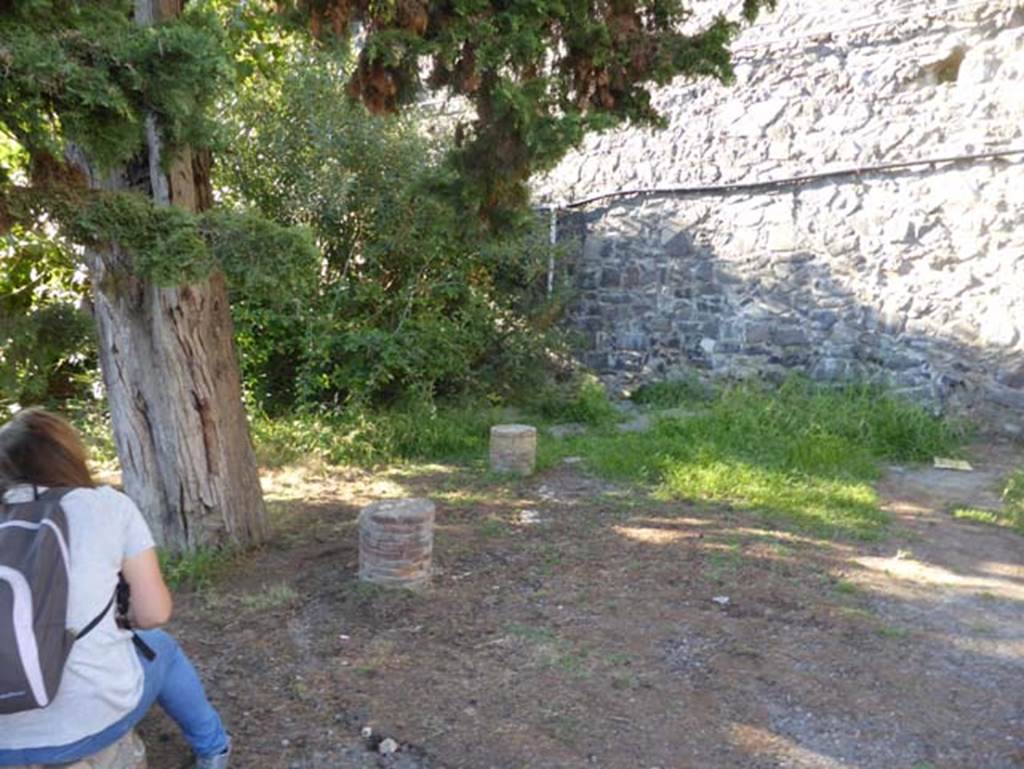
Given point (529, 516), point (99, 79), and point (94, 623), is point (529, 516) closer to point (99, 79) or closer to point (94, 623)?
point (94, 623)

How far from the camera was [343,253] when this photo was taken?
7953 mm

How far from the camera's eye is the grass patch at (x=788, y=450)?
233 inches

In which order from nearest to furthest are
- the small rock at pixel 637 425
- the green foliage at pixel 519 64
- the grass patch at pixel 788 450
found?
the green foliage at pixel 519 64 < the grass patch at pixel 788 450 < the small rock at pixel 637 425

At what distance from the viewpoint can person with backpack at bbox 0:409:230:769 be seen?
6.43 ft

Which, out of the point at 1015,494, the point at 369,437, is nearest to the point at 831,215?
the point at 1015,494

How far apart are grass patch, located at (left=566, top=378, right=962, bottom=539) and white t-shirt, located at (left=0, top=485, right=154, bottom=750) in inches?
170

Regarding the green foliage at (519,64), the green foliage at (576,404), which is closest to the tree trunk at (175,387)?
the green foliage at (519,64)

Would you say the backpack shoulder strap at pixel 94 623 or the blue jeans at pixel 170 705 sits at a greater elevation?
the backpack shoulder strap at pixel 94 623

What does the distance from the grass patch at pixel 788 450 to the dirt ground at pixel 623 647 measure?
1.19ft

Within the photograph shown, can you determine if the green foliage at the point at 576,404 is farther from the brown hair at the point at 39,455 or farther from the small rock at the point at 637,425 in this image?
the brown hair at the point at 39,455

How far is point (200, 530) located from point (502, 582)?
164cm

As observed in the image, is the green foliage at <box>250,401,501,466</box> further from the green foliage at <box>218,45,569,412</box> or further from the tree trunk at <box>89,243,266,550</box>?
the tree trunk at <box>89,243,266,550</box>

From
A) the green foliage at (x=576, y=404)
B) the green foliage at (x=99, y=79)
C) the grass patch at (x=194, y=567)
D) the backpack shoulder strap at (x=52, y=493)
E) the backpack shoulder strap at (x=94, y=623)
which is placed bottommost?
the grass patch at (x=194, y=567)

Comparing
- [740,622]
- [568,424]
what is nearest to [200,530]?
[740,622]
